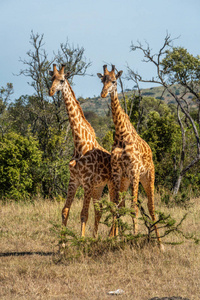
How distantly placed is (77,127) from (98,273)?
8.90 ft

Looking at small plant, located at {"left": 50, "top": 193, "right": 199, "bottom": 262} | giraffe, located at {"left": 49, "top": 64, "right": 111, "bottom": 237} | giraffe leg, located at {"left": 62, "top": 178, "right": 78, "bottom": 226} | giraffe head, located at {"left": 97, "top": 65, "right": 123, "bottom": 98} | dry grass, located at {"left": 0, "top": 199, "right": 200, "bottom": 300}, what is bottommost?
dry grass, located at {"left": 0, "top": 199, "right": 200, "bottom": 300}

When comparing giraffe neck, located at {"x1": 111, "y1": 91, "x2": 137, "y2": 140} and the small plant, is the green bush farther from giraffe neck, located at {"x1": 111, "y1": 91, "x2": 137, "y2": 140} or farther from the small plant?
giraffe neck, located at {"x1": 111, "y1": 91, "x2": 137, "y2": 140}

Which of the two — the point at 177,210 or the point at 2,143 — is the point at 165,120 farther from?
the point at 2,143

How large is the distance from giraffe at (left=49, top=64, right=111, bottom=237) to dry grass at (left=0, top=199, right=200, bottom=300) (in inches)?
37.2

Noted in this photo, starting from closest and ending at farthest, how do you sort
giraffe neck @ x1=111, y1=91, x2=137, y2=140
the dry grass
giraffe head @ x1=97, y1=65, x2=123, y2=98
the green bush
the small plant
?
the dry grass, the small plant, giraffe head @ x1=97, y1=65, x2=123, y2=98, giraffe neck @ x1=111, y1=91, x2=137, y2=140, the green bush

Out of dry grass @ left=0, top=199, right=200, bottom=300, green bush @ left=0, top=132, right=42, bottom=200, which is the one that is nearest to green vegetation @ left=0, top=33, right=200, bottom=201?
green bush @ left=0, top=132, right=42, bottom=200

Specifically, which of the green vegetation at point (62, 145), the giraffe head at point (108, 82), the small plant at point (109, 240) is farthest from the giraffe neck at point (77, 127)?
the green vegetation at point (62, 145)

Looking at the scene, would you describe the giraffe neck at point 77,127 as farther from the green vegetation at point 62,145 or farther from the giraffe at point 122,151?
the green vegetation at point 62,145

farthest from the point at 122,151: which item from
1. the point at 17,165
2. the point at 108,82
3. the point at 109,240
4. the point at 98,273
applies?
the point at 17,165

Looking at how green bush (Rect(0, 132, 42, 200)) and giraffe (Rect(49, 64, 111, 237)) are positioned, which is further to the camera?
green bush (Rect(0, 132, 42, 200))

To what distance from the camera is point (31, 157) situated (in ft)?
42.5

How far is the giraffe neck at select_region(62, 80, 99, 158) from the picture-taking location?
7.27 meters

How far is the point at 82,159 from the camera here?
7.15 meters

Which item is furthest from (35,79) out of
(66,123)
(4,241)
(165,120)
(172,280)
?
(172,280)
